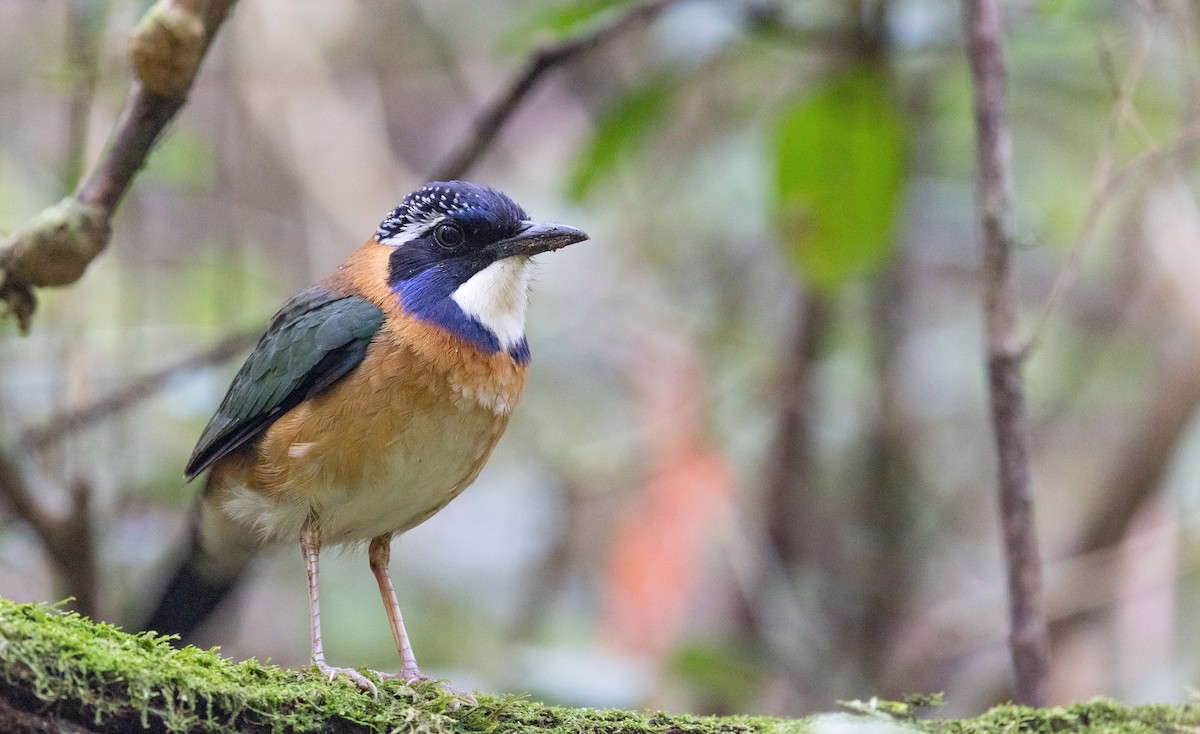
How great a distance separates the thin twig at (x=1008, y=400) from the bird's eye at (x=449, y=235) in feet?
6.45

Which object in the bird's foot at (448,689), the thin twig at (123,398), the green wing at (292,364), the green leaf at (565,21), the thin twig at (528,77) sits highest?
the green leaf at (565,21)

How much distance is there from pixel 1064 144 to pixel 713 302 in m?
2.95

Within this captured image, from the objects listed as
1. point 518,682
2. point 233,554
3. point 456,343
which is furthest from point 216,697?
point 518,682

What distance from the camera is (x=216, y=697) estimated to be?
271cm

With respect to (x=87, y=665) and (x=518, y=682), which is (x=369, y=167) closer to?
(x=518, y=682)

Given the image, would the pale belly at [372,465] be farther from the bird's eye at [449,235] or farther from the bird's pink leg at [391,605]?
the bird's eye at [449,235]

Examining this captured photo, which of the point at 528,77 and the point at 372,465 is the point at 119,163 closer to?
the point at 372,465

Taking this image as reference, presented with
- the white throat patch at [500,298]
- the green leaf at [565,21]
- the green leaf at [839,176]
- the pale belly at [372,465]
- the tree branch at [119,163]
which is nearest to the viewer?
the tree branch at [119,163]

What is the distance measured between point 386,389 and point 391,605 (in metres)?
0.86

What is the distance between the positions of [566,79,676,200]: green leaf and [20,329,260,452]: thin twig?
5.80 ft

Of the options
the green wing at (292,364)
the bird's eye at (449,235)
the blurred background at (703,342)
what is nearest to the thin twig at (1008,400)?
the blurred background at (703,342)

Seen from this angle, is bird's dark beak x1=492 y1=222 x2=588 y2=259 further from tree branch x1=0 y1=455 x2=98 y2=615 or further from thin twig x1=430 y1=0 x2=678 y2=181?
tree branch x1=0 y1=455 x2=98 y2=615

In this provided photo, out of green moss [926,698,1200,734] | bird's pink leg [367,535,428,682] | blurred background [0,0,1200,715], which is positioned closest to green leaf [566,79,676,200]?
blurred background [0,0,1200,715]

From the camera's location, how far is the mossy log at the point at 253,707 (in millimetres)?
2451
